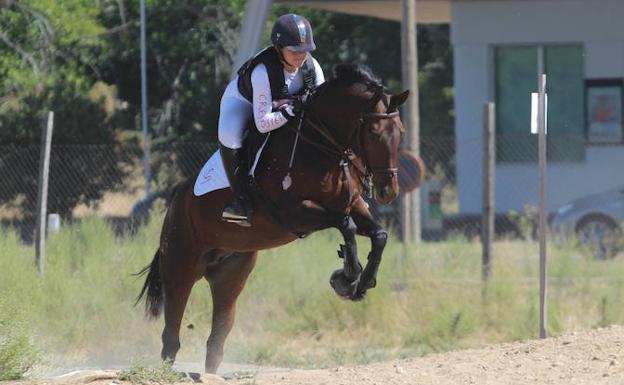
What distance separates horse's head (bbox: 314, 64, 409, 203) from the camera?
8.71 m

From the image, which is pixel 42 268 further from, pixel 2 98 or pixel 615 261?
pixel 2 98

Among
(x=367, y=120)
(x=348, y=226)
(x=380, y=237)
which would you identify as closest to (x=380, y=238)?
(x=380, y=237)

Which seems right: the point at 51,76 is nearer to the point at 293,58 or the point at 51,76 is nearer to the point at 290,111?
the point at 293,58

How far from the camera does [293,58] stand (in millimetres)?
9234

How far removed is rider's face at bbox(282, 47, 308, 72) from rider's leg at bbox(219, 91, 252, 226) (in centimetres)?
57

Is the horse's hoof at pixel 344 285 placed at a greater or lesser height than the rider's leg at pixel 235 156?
lesser

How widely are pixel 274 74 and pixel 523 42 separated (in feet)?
50.3

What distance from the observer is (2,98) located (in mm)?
24031

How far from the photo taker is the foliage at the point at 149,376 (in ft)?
27.3

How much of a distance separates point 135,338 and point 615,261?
554cm

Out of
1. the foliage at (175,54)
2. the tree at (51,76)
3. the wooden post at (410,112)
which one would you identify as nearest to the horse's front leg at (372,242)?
the wooden post at (410,112)

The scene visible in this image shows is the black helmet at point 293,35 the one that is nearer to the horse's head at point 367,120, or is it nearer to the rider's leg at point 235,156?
the horse's head at point 367,120

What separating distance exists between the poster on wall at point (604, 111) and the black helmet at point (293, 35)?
1484 centimetres

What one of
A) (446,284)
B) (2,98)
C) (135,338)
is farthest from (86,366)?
(2,98)
